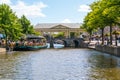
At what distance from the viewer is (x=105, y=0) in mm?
48531

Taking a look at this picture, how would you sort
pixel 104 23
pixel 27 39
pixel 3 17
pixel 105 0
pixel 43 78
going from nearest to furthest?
pixel 43 78, pixel 105 0, pixel 104 23, pixel 3 17, pixel 27 39

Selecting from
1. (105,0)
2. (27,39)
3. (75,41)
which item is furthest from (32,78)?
(75,41)

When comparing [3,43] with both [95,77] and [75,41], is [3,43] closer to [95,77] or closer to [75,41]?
[95,77]

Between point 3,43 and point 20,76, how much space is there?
58.6 metres

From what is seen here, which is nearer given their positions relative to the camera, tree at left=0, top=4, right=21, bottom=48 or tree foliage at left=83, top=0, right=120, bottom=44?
tree foliage at left=83, top=0, right=120, bottom=44

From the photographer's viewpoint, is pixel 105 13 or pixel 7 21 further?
pixel 7 21

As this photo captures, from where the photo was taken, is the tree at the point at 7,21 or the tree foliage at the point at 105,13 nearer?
the tree foliage at the point at 105,13

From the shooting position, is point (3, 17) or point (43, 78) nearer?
point (43, 78)

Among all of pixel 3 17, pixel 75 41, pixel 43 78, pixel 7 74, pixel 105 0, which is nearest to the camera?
pixel 43 78

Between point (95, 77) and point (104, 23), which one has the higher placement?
point (104, 23)

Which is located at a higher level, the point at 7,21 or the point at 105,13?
the point at 7,21

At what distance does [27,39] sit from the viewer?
10688 centimetres

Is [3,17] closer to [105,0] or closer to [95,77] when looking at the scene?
[105,0]

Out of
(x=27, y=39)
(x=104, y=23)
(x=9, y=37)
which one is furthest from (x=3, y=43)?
(x=104, y=23)
